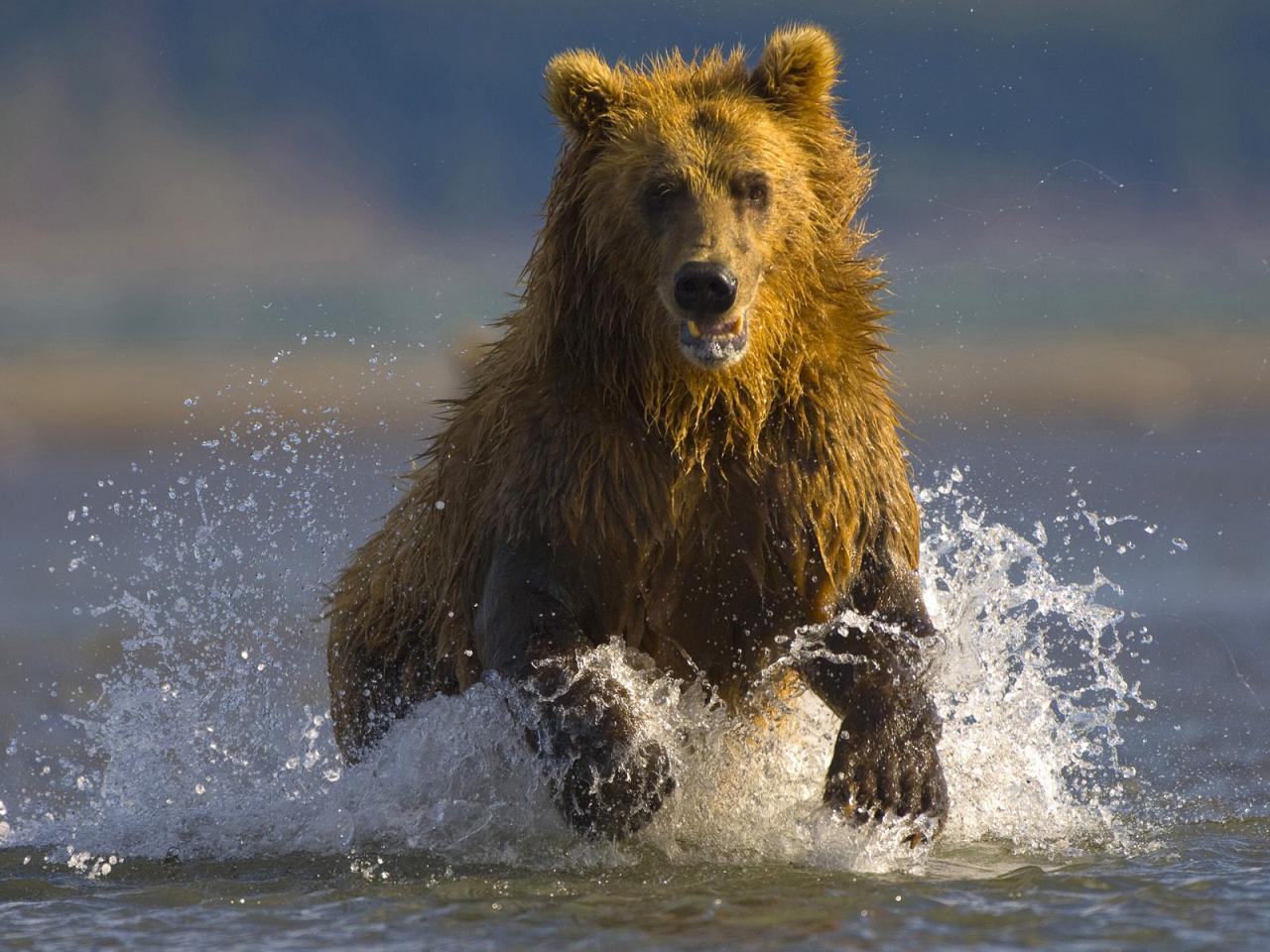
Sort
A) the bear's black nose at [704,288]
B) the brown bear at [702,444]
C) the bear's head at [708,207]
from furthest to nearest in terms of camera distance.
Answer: the brown bear at [702,444], the bear's head at [708,207], the bear's black nose at [704,288]

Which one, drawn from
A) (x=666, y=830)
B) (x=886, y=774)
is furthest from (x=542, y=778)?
(x=886, y=774)

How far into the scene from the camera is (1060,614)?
1173 centimetres

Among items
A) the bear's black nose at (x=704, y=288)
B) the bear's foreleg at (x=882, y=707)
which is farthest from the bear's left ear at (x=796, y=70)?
the bear's foreleg at (x=882, y=707)

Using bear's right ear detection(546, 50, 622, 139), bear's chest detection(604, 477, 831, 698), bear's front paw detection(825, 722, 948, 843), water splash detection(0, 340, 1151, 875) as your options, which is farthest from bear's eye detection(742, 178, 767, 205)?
bear's front paw detection(825, 722, 948, 843)

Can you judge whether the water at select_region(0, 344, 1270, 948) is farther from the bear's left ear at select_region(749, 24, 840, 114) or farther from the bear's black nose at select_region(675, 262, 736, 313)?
the bear's left ear at select_region(749, 24, 840, 114)

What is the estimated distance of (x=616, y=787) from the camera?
Result: 19.0 ft

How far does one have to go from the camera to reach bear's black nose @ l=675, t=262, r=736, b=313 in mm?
5772

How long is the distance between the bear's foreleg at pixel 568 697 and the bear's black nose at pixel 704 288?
87 cm

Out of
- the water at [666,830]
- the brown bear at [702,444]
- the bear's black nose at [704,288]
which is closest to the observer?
the water at [666,830]

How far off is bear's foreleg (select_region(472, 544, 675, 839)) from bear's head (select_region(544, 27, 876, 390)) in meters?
0.72

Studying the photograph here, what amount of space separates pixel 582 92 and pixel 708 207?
61 centimetres

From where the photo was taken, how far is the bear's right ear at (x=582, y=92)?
20.4 feet

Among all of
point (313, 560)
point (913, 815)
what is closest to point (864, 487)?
point (913, 815)

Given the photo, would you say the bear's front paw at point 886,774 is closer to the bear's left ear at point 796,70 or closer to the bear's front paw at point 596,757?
the bear's front paw at point 596,757
